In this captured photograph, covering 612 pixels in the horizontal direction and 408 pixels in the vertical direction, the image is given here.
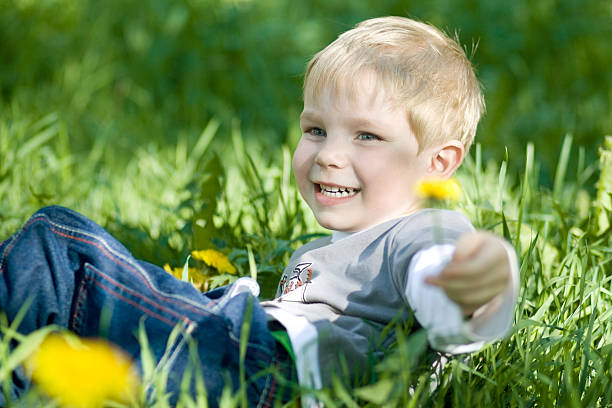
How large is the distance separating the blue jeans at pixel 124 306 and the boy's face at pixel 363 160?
0.37m

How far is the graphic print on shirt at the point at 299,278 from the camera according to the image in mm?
1771

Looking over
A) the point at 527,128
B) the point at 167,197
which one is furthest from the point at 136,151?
the point at 527,128

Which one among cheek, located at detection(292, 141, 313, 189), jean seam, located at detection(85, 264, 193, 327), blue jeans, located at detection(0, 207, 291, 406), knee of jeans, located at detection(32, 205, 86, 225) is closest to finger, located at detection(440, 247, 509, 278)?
blue jeans, located at detection(0, 207, 291, 406)

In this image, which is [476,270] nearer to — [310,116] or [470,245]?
[470,245]

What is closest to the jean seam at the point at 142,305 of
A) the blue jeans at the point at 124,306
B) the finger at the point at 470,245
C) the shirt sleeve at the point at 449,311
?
the blue jeans at the point at 124,306

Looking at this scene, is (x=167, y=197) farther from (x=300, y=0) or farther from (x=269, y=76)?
(x=300, y=0)

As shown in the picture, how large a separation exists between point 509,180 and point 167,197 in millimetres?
1525

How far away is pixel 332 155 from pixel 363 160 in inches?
2.8

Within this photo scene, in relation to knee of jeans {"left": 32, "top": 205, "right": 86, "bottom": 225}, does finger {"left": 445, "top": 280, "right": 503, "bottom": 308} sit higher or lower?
lower

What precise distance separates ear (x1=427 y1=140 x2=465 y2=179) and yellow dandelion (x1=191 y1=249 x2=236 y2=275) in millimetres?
649

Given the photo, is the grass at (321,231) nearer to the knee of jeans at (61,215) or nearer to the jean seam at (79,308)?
the jean seam at (79,308)

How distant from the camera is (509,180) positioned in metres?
3.51

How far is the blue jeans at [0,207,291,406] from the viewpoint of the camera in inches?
58.8

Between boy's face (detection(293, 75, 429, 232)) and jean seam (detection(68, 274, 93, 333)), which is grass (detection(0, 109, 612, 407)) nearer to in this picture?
jean seam (detection(68, 274, 93, 333))
